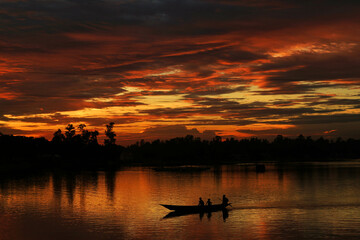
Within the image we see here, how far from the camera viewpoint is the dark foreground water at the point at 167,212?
5356 centimetres

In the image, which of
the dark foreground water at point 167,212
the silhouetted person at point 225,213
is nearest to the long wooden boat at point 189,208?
the dark foreground water at point 167,212

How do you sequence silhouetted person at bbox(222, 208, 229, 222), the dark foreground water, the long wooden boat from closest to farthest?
the dark foreground water < silhouetted person at bbox(222, 208, 229, 222) < the long wooden boat

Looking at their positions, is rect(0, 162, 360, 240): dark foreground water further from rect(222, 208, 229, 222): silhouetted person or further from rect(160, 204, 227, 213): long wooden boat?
rect(160, 204, 227, 213): long wooden boat

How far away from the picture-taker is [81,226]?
193 ft

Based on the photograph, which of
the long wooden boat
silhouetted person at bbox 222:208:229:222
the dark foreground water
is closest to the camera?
the dark foreground water

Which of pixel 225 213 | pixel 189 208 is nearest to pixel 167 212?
pixel 189 208

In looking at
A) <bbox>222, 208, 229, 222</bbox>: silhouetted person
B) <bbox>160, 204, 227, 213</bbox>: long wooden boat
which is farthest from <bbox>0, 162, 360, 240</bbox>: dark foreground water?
<bbox>160, 204, 227, 213</bbox>: long wooden boat

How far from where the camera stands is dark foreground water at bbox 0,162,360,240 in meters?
53.6

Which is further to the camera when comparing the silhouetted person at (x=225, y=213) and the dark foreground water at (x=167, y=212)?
the silhouetted person at (x=225, y=213)

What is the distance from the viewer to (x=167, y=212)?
6750 centimetres

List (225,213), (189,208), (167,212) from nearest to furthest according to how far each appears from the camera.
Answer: (189,208) → (225,213) → (167,212)

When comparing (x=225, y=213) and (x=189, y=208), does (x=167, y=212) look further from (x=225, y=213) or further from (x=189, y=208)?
(x=225, y=213)

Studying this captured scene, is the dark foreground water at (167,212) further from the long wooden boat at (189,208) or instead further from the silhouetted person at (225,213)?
the long wooden boat at (189,208)

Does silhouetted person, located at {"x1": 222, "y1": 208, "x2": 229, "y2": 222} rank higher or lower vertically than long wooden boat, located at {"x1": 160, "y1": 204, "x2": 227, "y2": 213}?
lower
